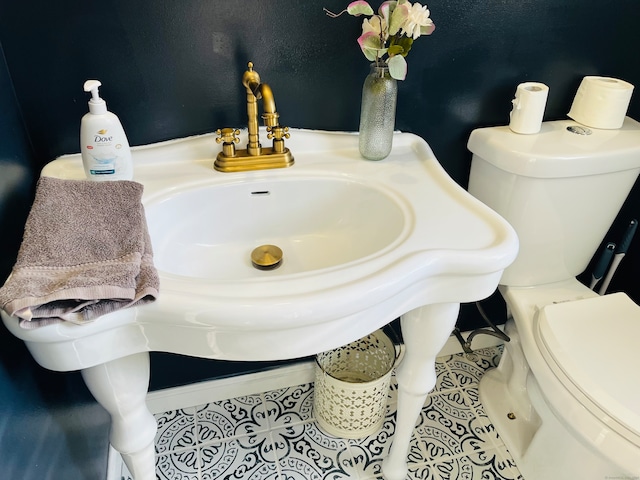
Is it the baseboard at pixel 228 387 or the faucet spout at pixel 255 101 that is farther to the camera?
the baseboard at pixel 228 387

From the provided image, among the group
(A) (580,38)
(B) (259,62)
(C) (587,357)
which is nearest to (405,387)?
(C) (587,357)

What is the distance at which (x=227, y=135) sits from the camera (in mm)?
1060

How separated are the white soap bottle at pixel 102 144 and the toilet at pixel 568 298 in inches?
33.1

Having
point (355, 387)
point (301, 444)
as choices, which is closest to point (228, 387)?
point (301, 444)

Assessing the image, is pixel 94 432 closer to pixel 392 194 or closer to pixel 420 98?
pixel 392 194

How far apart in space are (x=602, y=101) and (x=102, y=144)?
1140 millimetres

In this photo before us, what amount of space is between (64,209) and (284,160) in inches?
17.7

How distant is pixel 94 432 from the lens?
125 cm

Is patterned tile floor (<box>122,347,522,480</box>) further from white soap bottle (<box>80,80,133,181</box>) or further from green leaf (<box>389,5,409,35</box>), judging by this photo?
green leaf (<box>389,5,409,35</box>)

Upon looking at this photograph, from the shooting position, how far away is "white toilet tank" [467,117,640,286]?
1.18 metres

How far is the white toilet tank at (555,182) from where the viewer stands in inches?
46.6

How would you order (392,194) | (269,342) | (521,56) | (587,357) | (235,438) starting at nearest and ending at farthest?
(269,342) < (392,194) < (587,357) < (521,56) < (235,438)

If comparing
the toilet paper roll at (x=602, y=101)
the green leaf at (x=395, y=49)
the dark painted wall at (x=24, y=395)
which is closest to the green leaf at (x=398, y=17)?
the green leaf at (x=395, y=49)

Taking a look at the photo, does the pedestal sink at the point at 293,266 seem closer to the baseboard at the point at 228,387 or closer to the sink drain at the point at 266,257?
the sink drain at the point at 266,257
